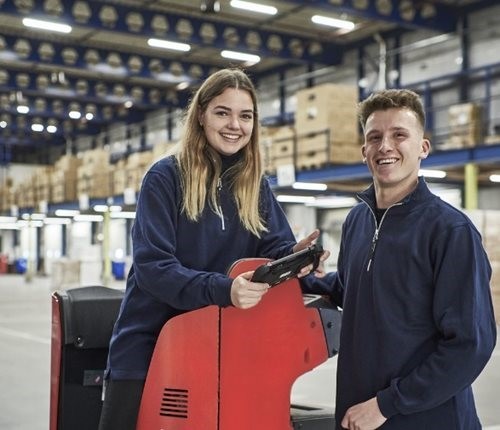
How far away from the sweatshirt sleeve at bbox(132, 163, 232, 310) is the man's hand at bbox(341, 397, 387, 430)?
0.45 m

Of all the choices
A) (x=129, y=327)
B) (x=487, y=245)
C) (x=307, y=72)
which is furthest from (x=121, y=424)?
(x=307, y=72)

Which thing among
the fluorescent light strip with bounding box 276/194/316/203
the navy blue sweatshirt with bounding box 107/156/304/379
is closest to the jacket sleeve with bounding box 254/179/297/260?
the navy blue sweatshirt with bounding box 107/156/304/379

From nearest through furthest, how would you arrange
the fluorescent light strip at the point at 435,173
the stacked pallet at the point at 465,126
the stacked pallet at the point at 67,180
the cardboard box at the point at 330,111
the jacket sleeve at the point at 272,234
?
1. the jacket sleeve at the point at 272,234
2. the stacked pallet at the point at 465,126
3. the cardboard box at the point at 330,111
4. the fluorescent light strip at the point at 435,173
5. the stacked pallet at the point at 67,180

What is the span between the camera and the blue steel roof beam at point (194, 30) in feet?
54.0

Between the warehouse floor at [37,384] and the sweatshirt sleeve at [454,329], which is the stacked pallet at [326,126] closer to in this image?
the warehouse floor at [37,384]

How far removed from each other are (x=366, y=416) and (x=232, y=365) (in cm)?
42

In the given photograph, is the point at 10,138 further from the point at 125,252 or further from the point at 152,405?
the point at 152,405

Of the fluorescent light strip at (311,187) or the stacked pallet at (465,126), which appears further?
the fluorescent light strip at (311,187)

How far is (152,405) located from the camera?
2258mm

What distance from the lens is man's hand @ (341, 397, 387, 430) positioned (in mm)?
1916

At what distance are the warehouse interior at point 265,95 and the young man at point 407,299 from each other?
367cm

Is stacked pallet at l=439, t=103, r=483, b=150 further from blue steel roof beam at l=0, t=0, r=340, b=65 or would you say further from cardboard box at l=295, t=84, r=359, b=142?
blue steel roof beam at l=0, t=0, r=340, b=65

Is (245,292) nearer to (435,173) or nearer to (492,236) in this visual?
(492,236)

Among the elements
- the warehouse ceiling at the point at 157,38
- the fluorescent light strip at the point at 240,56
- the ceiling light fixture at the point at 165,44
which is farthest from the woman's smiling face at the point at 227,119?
the fluorescent light strip at the point at 240,56
